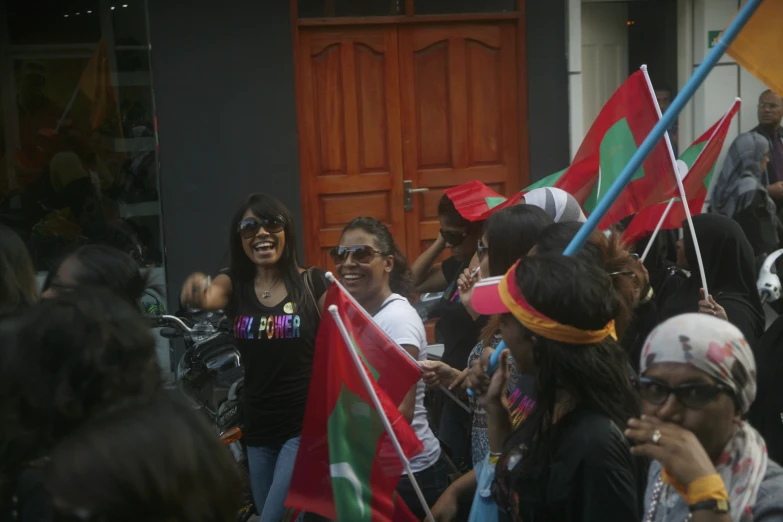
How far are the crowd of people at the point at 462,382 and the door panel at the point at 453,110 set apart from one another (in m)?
3.69

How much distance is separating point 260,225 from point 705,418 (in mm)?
2714

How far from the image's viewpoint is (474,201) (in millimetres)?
5156

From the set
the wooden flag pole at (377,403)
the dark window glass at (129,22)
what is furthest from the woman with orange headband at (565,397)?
the dark window glass at (129,22)

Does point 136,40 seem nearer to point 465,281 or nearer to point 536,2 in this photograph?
point 536,2

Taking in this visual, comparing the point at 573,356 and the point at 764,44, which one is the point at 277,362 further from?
the point at 764,44

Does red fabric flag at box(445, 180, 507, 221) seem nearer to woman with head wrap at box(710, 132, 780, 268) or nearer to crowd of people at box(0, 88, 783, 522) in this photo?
crowd of people at box(0, 88, 783, 522)

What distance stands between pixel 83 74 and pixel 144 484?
703 cm

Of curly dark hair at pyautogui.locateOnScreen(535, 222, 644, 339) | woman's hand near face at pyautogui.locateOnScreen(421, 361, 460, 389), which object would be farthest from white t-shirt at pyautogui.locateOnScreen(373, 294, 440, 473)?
curly dark hair at pyautogui.locateOnScreen(535, 222, 644, 339)

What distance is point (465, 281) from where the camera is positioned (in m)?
4.25

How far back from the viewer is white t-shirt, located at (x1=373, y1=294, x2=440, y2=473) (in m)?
3.92

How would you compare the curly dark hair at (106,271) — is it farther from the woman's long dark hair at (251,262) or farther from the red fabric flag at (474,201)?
the red fabric flag at (474,201)

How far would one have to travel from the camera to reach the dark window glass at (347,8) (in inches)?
328

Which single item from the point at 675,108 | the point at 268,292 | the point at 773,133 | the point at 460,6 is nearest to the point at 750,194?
the point at 773,133

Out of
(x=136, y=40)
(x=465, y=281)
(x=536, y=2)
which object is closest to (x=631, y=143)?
(x=465, y=281)
